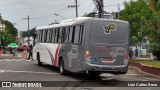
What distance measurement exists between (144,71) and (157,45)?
7410 millimetres

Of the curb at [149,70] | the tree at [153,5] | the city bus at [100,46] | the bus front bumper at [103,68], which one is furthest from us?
the tree at [153,5]

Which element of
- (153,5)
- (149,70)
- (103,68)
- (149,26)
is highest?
(153,5)

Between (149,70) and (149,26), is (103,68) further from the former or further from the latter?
(149,26)

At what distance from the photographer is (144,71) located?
28.1 meters

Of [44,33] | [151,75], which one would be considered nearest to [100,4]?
[44,33]

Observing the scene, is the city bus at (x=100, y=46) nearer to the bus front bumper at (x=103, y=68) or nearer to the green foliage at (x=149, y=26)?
the bus front bumper at (x=103, y=68)

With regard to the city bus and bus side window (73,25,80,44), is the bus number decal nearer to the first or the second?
the city bus

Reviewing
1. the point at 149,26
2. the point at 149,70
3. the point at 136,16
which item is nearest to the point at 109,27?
the point at 149,70

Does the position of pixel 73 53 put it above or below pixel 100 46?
below

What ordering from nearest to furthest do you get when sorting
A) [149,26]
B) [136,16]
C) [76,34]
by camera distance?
[76,34]
[149,26]
[136,16]

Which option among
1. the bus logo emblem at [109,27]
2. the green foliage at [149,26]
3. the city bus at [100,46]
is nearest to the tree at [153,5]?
the green foliage at [149,26]

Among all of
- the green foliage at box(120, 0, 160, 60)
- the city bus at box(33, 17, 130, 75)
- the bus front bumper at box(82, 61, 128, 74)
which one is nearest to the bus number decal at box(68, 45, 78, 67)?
the city bus at box(33, 17, 130, 75)

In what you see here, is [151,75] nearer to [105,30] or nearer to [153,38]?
[105,30]

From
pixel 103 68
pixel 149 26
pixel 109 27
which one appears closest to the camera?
pixel 103 68
